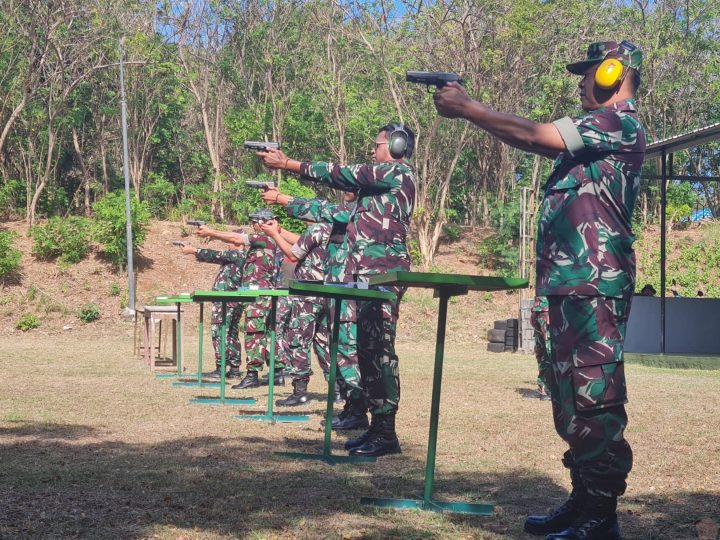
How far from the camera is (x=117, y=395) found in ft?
36.1

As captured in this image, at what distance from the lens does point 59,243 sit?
2812 cm

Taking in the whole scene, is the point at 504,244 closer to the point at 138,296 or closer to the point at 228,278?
the point at 138,296

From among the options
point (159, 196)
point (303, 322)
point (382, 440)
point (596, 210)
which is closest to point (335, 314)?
point (382, 440)

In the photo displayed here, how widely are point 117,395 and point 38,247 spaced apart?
1820cm

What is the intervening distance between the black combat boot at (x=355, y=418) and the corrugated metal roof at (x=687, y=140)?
9769 mm

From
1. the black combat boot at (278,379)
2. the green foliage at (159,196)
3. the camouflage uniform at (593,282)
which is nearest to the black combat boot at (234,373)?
the black combat boot at (278,379)

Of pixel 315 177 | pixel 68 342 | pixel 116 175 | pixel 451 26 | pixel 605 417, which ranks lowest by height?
pixel 68 342

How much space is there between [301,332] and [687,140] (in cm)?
961

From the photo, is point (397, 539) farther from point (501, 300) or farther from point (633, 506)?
point (501, 300)

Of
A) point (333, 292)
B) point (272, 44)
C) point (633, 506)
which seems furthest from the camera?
point (272, 44)

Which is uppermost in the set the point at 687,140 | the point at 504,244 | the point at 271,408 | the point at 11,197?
the point at 687,140

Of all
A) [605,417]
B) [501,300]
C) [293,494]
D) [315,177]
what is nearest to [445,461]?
[293,494]

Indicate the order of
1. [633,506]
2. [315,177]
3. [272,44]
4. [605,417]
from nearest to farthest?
[605,417] → [633,506] → [315,177] → [272,44]

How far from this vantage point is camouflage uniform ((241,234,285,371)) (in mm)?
12109
